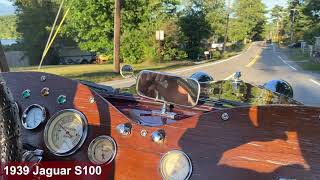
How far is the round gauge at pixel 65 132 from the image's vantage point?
271cm

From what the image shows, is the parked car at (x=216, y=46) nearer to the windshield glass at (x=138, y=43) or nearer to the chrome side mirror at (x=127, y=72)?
the windshield glass at (x=138, y=43)

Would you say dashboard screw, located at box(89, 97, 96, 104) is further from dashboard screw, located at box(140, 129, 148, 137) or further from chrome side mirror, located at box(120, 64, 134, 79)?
chrome side mirror, located at box(120, 64, 134, 79)

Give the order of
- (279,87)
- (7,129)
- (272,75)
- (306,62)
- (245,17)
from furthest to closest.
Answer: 1. (245,17)
2. (306,62)
3. (272,75)
4. (279,87)
5. (7,129)

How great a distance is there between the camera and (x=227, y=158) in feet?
7.84

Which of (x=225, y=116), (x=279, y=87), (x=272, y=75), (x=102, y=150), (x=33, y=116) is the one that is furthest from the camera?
(x=272, y=75)

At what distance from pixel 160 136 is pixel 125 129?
0.21 m

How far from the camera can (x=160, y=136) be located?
2492mm

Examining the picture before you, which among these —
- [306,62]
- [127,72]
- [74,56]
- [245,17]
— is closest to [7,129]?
[127,72]

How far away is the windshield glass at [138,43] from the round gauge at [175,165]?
44.7 feet

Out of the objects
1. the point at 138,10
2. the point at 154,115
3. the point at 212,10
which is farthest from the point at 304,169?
the point at 212,10

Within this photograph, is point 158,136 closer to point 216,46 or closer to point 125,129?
point 125,129

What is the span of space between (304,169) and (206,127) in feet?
1.70

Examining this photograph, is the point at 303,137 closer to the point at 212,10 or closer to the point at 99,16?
the point at 99,16

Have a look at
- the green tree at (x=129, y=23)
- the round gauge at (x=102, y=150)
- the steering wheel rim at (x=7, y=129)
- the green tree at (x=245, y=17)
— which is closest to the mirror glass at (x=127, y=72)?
the round gauge at (x=102, y=150)
